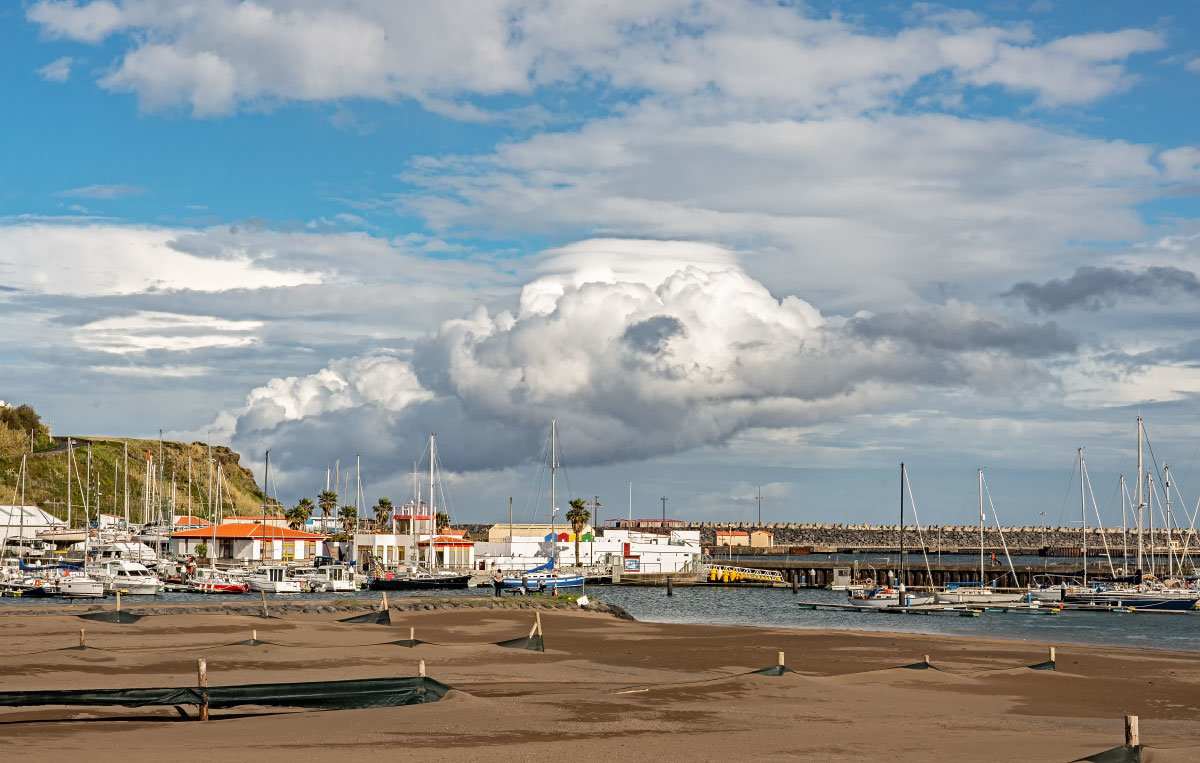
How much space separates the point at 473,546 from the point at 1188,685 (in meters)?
112

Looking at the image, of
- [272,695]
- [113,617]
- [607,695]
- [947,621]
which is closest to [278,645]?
[113,617]

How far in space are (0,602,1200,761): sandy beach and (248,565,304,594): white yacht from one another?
43.8 metres

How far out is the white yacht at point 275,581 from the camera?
103 metres

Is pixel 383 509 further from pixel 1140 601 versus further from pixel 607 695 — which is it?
pixel 607 695

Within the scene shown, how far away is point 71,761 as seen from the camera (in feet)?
67.9

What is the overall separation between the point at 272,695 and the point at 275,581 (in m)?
82.4

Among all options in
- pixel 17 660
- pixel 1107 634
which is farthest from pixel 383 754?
pixel 1107 634

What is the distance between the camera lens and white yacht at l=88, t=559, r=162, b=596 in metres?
94.7

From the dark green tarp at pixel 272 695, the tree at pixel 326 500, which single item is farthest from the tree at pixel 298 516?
the dark green tarp at pixel 272 695

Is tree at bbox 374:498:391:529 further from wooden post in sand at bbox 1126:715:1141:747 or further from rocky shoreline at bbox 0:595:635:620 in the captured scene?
wooden post in sand at bbox 1126:715:1141:747

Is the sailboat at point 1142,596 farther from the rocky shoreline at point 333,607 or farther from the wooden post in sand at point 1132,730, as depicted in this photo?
the wooden post in sand at point 1132,730

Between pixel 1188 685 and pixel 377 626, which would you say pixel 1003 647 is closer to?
pixel 1188 685

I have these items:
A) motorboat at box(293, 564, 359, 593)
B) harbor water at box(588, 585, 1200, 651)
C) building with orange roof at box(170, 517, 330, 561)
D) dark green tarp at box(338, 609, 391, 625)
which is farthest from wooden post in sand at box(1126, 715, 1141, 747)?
building with orange roof at box(170, 517, 330, 561)

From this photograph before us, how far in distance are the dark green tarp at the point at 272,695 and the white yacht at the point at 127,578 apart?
71.6m
